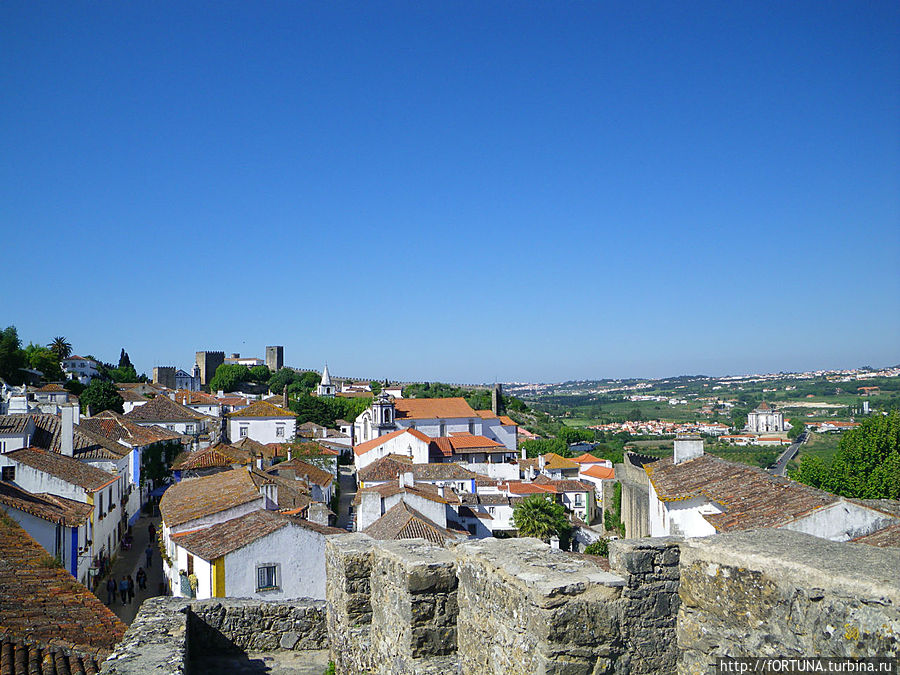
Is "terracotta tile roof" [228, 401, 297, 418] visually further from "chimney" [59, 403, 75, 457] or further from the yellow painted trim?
the yellow painted trim

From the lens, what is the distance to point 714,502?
52.0 ft

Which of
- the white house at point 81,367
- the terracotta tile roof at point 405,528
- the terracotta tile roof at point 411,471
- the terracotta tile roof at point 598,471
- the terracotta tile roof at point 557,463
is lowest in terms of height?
the terracotta tile roof at point 557,463

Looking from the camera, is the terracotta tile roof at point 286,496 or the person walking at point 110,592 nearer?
the person walking at point 110,592

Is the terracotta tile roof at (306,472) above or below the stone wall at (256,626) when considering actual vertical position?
below

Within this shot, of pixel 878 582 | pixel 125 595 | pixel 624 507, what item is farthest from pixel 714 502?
pixel 624 507

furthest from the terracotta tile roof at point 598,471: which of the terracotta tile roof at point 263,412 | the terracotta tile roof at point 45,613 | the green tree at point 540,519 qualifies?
the terracotta tile roof at point 45,613

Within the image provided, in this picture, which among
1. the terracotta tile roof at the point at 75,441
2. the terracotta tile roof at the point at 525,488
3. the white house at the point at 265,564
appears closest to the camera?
the white house at the point at 265,564

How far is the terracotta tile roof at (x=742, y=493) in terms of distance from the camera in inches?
536

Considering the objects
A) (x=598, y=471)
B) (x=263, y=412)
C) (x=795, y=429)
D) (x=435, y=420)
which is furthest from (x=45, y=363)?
(x=795, y=429)

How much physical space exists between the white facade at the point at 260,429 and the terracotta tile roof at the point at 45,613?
59.8m

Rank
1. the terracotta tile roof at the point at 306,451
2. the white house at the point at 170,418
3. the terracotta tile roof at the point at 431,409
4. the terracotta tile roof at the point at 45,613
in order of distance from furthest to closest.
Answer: the terracotta tile roof at the point at 431,409 < the white house at the point at 170,418 < the terracotta tile roof at the point at 306,451 < the terracotta tile roof at the point at 45,613

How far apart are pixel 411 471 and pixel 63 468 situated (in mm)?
22322

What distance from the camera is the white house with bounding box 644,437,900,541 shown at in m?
13.1

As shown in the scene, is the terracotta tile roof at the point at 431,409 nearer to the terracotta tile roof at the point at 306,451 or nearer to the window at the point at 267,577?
the terracotta tile roof at the point at 306,451
